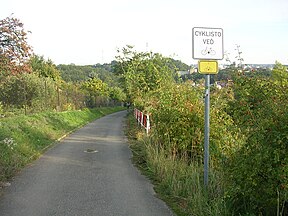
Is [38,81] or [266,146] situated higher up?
[38,81]

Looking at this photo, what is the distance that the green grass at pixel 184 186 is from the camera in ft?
17.0

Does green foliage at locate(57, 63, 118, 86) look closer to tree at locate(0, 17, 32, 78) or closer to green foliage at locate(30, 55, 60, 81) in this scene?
green foliage at locate(30, 55, 60, 81)

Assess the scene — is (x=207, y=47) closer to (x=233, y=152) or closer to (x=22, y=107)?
(x=233, y=152)

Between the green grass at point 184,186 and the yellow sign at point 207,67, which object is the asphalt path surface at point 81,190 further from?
the yellow sign at point 207,67

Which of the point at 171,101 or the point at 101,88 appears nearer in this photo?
the point at 171,101

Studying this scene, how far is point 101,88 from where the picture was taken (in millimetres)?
71438

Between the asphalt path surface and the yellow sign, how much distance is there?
2384 mm

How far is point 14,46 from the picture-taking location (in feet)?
59.3

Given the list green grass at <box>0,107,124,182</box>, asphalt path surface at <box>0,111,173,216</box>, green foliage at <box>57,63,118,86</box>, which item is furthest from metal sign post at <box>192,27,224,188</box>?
green foliage at <box>57,63,118,86</box>

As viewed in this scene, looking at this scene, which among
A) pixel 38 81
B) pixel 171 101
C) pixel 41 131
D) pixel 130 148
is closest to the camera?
pixel 171 101

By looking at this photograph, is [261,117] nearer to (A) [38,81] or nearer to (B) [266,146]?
(B) [266,146]

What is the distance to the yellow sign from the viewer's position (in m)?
5.70

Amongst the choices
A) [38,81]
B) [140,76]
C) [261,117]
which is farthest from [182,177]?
[38,81]

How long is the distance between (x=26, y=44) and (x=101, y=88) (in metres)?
53.1
